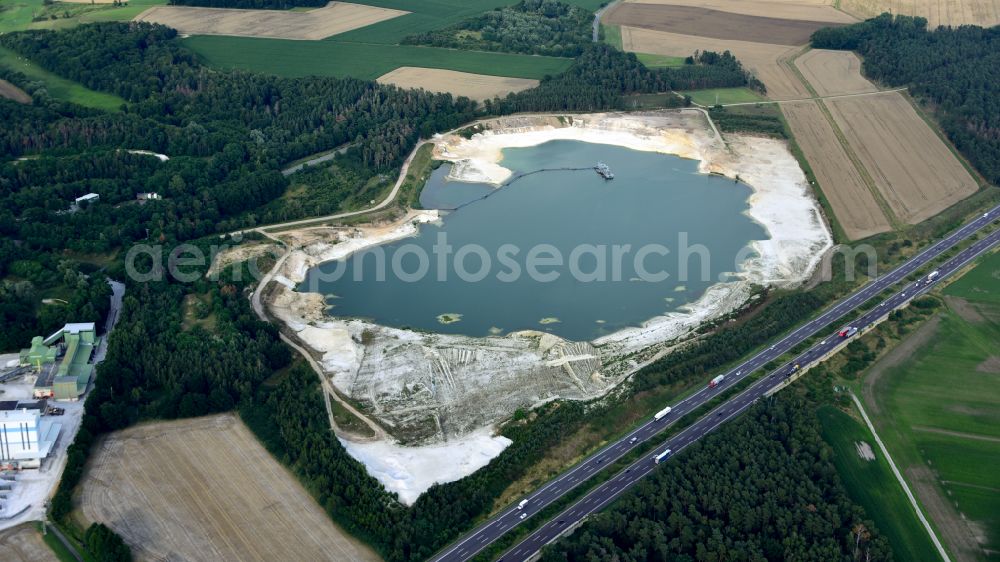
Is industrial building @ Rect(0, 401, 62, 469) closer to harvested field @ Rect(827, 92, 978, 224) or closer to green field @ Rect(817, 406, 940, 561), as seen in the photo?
green field @ Rect(817, 406, 940, 561)

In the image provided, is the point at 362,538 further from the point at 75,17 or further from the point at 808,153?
the point at 75,17

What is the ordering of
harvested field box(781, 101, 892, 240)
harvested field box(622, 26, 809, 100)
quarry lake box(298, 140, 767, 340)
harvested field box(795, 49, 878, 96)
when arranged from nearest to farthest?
quarry lake box(298, 140, 767, 340)
harvested field box(781, 101, 892, 240)
harvested field box(795, 49, 878, 96)
harvested field box(622, 26, 809, 100)

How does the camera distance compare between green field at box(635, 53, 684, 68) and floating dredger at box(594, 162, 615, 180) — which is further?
green field at box(635, 53, 684, 68)

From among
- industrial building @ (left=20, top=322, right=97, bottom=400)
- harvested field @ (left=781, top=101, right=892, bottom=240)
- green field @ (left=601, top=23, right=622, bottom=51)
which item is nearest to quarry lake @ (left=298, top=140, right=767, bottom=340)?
harvested field @ (left=781, top=101, right=892, bottom=240)

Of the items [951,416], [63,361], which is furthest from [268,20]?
[951,416]

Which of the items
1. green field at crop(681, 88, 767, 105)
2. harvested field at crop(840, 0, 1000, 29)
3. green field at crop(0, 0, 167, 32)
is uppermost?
green field at crop(0, 0, 167, 32)

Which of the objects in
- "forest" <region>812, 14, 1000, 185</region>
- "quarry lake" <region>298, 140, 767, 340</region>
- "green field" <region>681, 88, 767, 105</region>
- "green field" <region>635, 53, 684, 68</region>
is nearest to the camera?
"quarry lake" <region>298, 140, 767, 340</region>

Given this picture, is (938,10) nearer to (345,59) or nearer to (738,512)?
(345,59)
